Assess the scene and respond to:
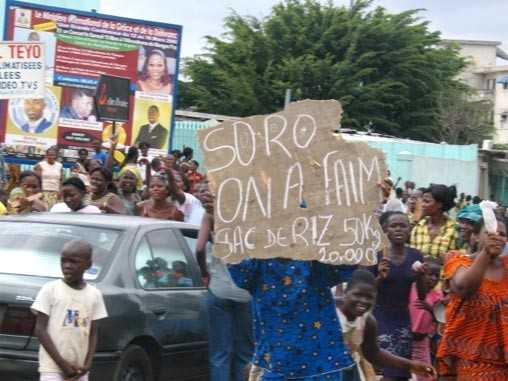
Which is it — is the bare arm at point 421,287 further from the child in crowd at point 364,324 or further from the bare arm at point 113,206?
the bare arm at point 113,206

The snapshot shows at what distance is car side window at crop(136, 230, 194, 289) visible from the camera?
303 inches

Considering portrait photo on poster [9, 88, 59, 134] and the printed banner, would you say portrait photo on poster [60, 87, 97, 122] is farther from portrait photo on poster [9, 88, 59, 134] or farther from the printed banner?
the printed banner

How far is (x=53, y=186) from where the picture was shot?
49.2 ft

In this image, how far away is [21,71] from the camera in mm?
13547

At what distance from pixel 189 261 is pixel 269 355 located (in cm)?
332

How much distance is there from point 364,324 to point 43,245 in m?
2.60

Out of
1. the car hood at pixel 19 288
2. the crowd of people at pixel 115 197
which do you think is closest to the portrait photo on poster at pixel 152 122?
the crowd of people at pixel 115 197

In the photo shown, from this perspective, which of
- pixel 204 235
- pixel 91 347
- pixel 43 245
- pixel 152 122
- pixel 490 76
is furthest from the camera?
pixel 490 76

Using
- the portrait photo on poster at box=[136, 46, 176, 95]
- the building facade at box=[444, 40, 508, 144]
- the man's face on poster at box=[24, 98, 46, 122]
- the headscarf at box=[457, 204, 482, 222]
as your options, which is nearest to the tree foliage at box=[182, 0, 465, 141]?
the building facade at box=[444, 40, 508, 144]

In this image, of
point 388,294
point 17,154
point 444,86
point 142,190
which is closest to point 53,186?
point 142,190

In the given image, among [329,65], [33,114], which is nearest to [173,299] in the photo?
[33,114]

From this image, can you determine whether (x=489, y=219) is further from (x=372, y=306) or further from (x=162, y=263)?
(x=162, y=263)

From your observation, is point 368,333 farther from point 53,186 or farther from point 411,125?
point 411,125

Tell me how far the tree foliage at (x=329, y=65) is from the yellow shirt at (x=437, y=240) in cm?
3049
